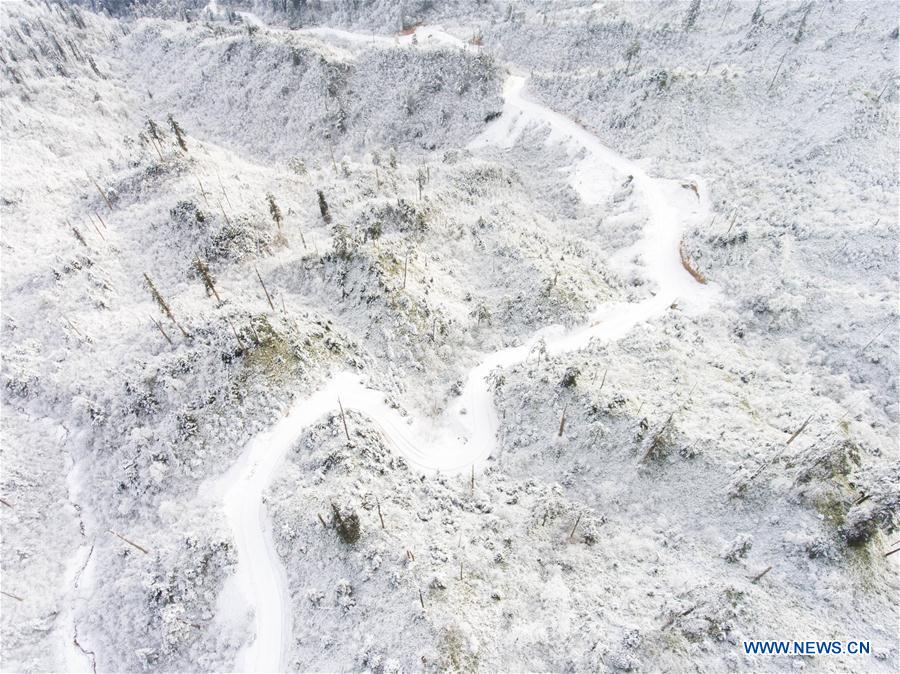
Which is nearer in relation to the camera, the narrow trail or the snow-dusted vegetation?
the snow-dusted vegetation

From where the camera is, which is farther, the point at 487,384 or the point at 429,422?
the point at 487,384

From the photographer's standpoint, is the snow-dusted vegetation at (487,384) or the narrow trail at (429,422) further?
the narrow trail at (429,422)

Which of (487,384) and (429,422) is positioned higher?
(429,422)

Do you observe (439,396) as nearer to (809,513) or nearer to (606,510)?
(606,510)

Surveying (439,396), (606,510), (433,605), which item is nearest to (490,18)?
(439,396)
